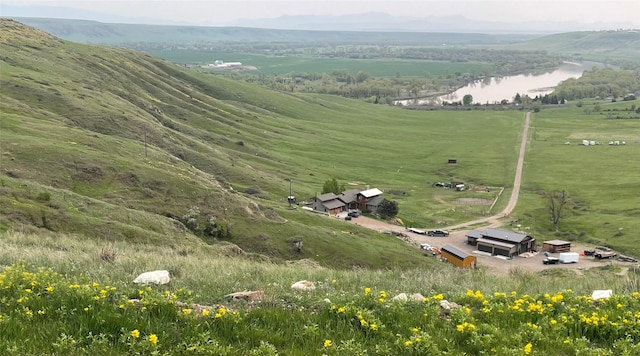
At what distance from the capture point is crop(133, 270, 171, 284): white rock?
46.1 ft

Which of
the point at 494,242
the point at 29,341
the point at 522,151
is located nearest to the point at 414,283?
the point at 29,341

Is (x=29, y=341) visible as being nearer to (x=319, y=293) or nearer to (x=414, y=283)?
(x=319, y=293)

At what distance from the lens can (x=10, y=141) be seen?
203ft

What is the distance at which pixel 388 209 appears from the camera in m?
105

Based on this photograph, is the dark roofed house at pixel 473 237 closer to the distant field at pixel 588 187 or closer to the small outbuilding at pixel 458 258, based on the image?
the small outbuilding at pixel 458 258

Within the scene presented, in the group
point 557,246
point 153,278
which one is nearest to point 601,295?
point 153,278

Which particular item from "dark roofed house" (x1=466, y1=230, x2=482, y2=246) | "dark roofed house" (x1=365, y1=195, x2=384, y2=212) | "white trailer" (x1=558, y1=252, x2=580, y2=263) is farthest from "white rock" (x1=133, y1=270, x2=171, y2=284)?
"dark roofed house" (x1=365, y1=195, x2=384, y2=212)

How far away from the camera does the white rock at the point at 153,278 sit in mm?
14061

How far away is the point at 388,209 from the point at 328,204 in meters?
13.5

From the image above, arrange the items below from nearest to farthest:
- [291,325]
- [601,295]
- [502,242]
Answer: [291,325] < [601,295] < [502,242]

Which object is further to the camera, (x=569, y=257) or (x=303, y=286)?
(x=569, y=257)

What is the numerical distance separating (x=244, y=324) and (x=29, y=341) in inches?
160

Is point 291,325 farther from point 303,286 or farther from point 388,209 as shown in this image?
point 388,209

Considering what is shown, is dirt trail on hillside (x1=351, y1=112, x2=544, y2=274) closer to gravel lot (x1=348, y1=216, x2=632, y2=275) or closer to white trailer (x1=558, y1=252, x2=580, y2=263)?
gravel lot (x1=348, y1=216, x2=632, y2=275)
